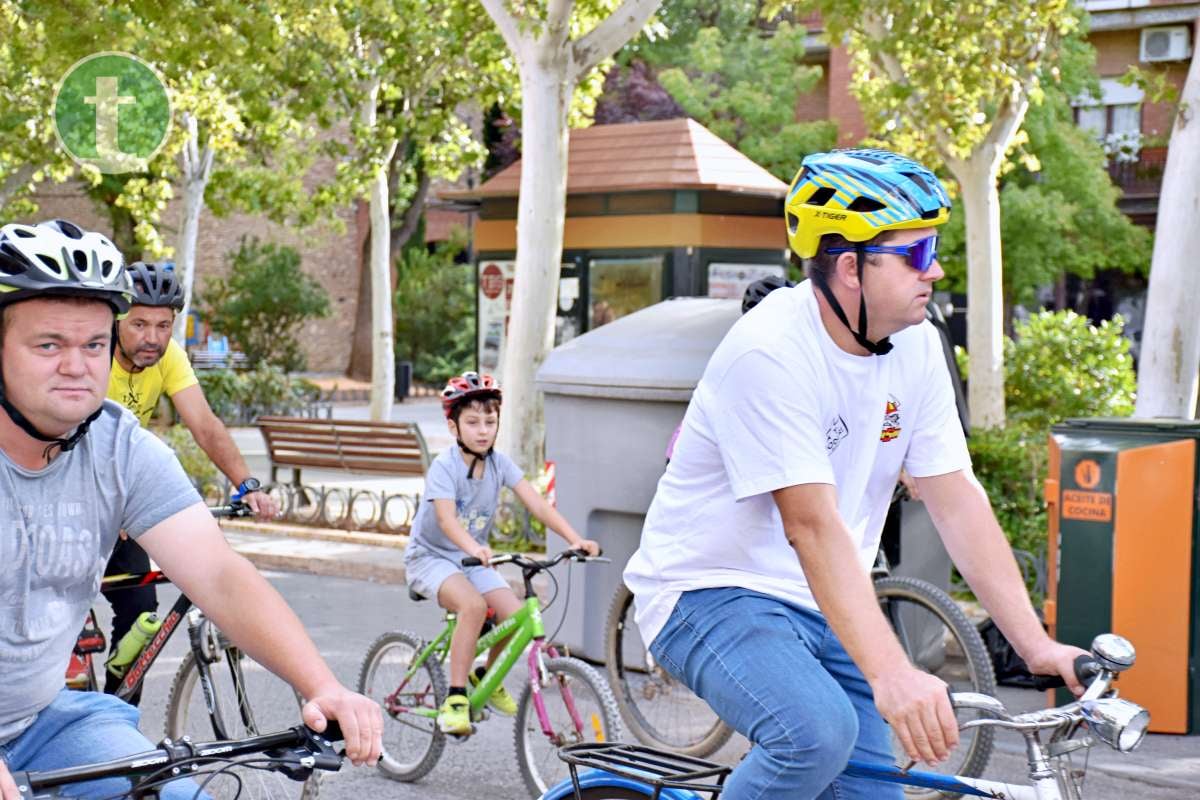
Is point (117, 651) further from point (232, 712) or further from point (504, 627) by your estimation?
point (504, 627)

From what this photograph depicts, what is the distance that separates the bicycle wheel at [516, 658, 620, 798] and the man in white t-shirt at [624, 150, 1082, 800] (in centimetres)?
227

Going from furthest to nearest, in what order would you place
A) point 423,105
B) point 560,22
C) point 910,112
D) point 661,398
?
1. point 423,105
2. point 910,112
3. point 560,22
4. point 661,398

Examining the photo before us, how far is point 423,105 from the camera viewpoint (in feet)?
72.8

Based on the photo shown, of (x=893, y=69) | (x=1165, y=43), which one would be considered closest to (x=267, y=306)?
(x=1165, y=43)

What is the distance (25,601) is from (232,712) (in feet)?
8.49

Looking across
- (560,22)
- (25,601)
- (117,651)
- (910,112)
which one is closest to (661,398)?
(117,651)

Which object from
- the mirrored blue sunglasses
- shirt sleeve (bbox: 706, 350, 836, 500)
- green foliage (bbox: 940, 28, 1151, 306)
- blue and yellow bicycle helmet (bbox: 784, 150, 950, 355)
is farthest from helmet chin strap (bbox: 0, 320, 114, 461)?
green foliage (bbox: 940, 28, 1151, 306)

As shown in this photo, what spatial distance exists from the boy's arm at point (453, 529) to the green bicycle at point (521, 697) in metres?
0.09

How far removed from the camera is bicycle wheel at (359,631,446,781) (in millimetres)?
6109

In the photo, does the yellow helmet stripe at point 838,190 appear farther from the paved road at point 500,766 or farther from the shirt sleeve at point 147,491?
the paved road at point 500,766

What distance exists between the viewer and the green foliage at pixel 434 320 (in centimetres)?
3638

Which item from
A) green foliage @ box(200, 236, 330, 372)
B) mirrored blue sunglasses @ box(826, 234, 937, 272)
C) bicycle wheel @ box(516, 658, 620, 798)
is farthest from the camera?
green foliage @ box(200, 236, 330, 372)

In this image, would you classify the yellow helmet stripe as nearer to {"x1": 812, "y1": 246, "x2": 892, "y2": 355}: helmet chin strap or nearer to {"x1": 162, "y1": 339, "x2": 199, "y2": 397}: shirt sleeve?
{"x1": 812, "y1": 246, "x2": 892, "y2": 355}: helmet chin strap

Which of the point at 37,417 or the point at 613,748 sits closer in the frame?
the point at 37,417
